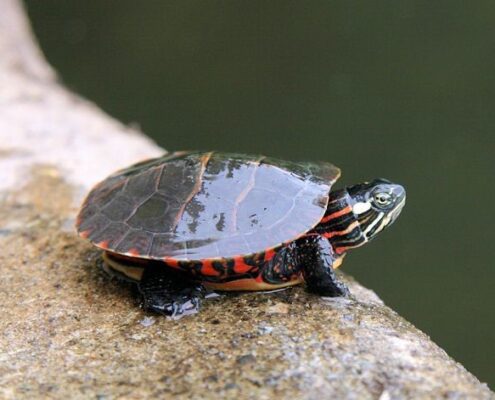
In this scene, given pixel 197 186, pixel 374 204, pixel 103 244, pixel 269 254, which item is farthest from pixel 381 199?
pixel 103 244

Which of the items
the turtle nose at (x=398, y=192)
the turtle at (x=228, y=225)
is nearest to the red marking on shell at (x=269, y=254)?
the turtle at (x=228, y=225)

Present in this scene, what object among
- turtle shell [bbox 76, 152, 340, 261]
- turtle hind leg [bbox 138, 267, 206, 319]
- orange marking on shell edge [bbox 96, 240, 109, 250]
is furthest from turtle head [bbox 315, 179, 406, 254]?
orange marking on shell edge [bbox 96, 240, 109, 250]

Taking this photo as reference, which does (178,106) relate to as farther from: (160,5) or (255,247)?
(255,247)

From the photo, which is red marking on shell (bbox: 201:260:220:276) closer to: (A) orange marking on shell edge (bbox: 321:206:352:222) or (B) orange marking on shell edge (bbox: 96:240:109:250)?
(B) orange marking on shell edge (bbox: 96:240:109:250)

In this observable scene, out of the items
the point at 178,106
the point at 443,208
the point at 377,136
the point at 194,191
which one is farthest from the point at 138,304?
the point at 178,106

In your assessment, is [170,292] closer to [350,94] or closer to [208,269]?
[208,269]
